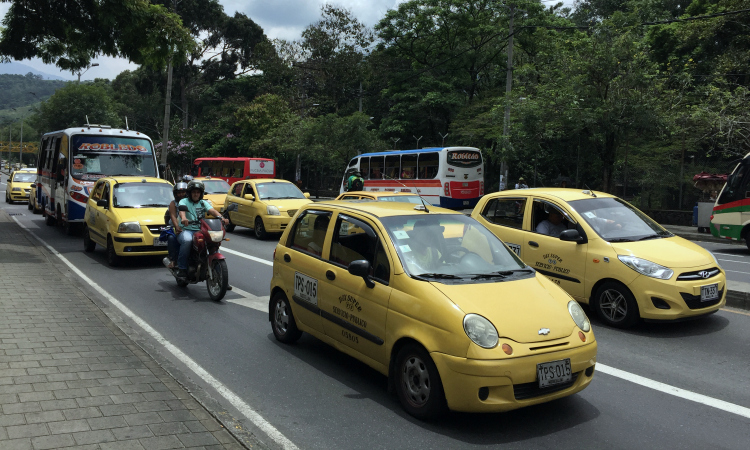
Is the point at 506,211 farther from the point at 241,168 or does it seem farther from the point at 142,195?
the point at 241,168

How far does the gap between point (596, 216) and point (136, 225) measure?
26.8 feet

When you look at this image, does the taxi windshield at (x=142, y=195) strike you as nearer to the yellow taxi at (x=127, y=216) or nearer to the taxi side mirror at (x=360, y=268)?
the yellow taxi at (x=127, y=216)

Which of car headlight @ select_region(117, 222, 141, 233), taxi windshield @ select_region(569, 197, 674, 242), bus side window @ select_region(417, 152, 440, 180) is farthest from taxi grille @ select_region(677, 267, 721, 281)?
bus side window @ select_region(417, 152, 440, 180)

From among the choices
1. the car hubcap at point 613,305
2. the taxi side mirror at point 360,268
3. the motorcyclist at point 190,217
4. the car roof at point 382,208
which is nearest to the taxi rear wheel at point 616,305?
the car hubcap at point 613,305

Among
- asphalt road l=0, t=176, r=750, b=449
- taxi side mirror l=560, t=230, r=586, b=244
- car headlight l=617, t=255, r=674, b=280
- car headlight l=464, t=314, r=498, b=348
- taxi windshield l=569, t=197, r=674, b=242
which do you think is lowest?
asphalt road l=0, t=176, r=750, b=449

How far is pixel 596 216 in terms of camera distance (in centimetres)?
807

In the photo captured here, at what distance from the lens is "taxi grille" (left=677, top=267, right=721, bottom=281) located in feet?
23.3

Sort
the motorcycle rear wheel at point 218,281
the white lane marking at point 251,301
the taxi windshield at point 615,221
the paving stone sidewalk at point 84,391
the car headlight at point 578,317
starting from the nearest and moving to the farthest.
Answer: the paving stone sidewalk at point 84,391, the car headlight at point 578,317, the taxi windshield at point 615,221, the white lane marking at point 251,301, the motorcycle rear wheel at point 218,281

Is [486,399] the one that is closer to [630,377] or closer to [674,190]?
[630,377]

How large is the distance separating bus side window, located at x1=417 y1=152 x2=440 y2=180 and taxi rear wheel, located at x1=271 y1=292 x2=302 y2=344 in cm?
2388

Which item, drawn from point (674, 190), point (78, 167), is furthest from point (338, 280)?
point (674, 190)

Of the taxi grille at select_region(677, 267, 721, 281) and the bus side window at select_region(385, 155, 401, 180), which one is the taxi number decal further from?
the bus side window at select_region(385, 155, 401, 180)

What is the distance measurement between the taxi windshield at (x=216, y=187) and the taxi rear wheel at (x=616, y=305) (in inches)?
657

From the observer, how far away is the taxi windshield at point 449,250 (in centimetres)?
509
